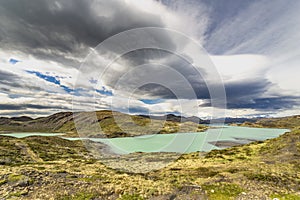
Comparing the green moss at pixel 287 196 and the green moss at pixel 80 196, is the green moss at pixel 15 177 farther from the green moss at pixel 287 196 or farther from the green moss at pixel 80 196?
the green moss at pixel 287 196

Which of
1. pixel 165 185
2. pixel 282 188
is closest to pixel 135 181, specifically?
pixel 165 185

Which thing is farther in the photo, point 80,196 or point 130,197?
point 130,197

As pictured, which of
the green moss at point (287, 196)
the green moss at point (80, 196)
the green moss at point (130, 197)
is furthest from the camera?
the green moss at point (130, 197)

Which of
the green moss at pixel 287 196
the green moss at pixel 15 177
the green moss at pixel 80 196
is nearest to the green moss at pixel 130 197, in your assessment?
the green moss at pixel 80 196

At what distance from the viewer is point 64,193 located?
750 inches

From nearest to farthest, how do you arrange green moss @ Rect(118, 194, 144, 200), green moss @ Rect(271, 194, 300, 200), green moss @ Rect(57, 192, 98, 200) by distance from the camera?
1. green moss @ Rect(271, 194, 300, 200)
2. green moss @ Rect(57, 192, 98, 200)
3. green moss @ Rect(118, 194, 144, 200)

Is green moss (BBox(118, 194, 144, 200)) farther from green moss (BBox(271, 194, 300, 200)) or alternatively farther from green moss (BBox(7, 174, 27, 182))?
green moss (BBox(7, 174, 27, 182))

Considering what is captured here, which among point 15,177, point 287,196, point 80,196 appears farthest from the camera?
point 15,177

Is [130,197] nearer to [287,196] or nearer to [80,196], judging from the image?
[80,196]

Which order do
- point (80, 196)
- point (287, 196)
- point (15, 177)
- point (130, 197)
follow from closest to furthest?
1. point (287, 196)
2. point (80, 196)
3. point (130, 197)
4. point (15, 177)

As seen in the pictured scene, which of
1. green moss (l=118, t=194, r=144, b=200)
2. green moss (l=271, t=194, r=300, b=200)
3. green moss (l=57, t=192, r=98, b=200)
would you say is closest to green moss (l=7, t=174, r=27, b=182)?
green moss (l=57, t=192, r=98, b=200)

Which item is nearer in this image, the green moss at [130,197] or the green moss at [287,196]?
the green moss at [287,196]

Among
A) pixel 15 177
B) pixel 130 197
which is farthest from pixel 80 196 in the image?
pixel 15 177

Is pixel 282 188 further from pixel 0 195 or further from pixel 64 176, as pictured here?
pixel 0 195
